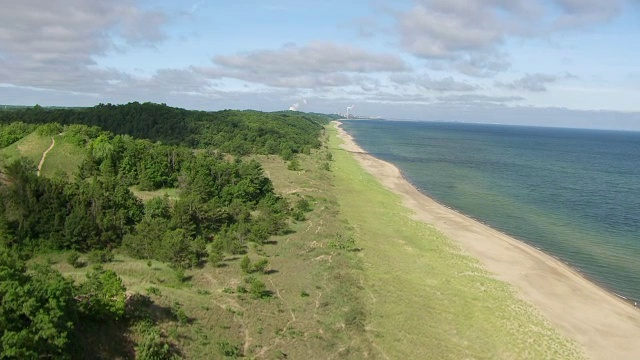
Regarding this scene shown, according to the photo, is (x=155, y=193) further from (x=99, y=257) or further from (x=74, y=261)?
(x=74, y=261)

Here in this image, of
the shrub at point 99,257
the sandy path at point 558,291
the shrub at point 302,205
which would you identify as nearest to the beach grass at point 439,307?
the sandy path at point 558,291

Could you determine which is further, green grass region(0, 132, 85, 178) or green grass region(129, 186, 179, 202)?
green grass region(0, 132, 85, 178)

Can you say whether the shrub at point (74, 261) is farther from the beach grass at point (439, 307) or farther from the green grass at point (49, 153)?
the green grass at point (49, 153)

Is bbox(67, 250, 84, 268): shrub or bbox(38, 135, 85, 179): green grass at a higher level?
bbox(38, 135, 85, 179): green grass

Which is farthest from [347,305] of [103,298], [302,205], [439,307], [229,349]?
[302,205]

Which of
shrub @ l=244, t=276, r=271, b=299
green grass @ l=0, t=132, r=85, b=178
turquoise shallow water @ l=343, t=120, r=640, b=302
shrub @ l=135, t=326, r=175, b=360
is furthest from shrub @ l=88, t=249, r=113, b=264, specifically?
turquoise shallow water @ l=343, t=120, r=640, b=302

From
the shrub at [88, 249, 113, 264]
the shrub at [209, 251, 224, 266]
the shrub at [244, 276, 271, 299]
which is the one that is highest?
the shrub at [88, 249, 113, 264]

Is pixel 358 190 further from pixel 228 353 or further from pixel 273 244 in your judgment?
pixel 228 353

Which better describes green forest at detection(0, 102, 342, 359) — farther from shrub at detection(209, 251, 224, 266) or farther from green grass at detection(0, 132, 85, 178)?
green grass at detection(0, 132, 85, 178)

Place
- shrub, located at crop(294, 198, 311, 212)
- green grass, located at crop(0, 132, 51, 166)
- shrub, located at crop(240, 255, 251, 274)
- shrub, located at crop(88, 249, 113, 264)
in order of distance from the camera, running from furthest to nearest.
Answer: green grass, located at crop(0, 132, 51, 166) < shrub, located at crop(294, 198, 311, 212) < shrub, located at crop(240, 255, 251, 274) < shrub, located at crop(88, 249, 113, 264)
